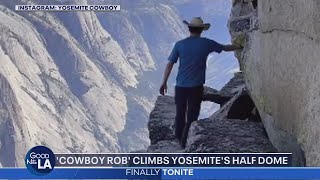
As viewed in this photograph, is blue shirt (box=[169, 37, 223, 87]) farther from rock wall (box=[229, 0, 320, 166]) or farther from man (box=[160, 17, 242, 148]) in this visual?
rock wall (box=[229, 0, 320, 166])

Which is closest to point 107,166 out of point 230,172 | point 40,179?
point 40,179

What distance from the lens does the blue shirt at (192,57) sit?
24.3 feet

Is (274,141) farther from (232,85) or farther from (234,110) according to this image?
(232,85)

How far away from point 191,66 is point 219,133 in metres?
0.87

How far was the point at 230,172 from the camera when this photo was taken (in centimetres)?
578

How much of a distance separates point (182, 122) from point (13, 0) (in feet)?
8.60

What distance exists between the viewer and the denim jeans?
7648 mm

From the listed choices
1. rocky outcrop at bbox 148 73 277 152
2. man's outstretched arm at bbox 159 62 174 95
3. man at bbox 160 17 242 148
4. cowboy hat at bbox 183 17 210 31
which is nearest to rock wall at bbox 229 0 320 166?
rocky outcrop at bbox 148 73 277 152

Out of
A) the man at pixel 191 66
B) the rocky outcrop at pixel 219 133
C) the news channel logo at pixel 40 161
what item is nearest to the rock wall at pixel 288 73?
the rocky outcrop at pixel 219 133

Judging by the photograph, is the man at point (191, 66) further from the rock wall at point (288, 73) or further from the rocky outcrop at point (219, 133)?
the rock wall at point (288, 73)

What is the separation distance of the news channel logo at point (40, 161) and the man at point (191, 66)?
6.25ft

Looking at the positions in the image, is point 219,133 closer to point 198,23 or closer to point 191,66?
point 191,66

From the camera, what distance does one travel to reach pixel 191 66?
7.43m

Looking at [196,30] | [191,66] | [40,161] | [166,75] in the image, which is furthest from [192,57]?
[40,161]
